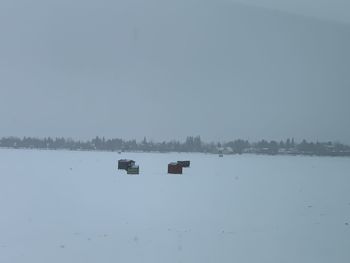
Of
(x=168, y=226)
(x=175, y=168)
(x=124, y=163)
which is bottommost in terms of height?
(x=168, y=226)

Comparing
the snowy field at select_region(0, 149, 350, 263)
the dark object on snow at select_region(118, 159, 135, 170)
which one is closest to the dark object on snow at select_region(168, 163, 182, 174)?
the dark object on snow at select_region(118, 159, 135, 170)

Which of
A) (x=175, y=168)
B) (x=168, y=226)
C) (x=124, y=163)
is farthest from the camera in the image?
(x=124, y=163)

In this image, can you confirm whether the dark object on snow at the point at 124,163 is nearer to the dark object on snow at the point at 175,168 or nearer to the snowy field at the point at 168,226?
the dark object on snow at the point at 175,168

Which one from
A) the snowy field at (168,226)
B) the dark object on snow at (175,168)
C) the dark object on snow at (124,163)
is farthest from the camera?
the dark object on snow at (124,163)

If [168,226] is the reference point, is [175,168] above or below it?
above

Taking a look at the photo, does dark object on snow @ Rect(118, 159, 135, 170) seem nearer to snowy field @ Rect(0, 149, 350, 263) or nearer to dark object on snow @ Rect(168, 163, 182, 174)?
dark object on snow @ Rect(168, 163, 182, 174)

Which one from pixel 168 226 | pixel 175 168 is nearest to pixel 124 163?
pixel 175 168

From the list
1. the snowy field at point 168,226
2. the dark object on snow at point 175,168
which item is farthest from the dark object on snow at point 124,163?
the snowy field at point 168,226

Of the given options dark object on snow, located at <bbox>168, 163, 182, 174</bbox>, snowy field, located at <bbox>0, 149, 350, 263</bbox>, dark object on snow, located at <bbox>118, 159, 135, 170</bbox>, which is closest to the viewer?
snowy field, located at <bbox>0, 149, 350, 263</bbox>

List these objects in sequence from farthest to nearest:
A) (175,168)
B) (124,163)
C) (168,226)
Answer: (124,163), (175,168), (168,226)

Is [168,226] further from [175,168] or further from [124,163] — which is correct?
[124,163]

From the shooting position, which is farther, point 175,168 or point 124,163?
point 124,163

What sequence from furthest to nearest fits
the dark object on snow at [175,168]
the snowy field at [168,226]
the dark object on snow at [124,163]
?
the dark object on snow at [124,163]
the dark object on snow at [175,168]
the snowy field at [168,226]

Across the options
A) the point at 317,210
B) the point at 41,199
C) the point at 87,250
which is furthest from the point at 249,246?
the point at 41,199
